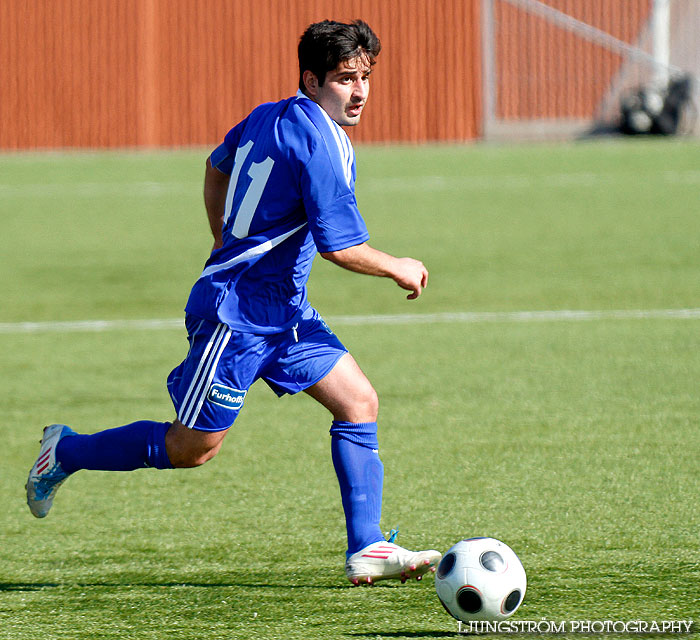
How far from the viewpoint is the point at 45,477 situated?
14.5 feet

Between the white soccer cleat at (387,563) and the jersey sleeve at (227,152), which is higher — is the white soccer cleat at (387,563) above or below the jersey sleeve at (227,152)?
below

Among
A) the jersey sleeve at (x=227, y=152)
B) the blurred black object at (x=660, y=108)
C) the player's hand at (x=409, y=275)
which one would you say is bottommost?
the blurred black object at (x=660, y=108)

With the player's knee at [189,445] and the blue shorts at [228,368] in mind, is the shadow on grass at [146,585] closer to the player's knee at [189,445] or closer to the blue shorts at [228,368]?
the player's knee at [189,445]

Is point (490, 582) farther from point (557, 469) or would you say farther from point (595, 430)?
point (595, 430)

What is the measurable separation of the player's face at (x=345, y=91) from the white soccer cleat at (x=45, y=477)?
1.50 m

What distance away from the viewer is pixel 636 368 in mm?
7410

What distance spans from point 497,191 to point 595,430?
36.4ft

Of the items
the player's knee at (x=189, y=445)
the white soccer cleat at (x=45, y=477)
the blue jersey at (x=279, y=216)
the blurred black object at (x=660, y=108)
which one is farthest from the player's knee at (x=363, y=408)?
the blurred black object at (x=660, y=108)

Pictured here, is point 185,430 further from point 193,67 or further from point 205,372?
point 193,67

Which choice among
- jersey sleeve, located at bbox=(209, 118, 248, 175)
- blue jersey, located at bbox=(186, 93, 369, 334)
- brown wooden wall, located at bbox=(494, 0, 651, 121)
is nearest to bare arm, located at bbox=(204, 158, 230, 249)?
jersey sleeve, located at bbox=(209, 118, 248, 175)

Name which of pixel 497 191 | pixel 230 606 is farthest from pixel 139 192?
pixel 230 606

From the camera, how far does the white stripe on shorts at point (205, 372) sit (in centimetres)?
403

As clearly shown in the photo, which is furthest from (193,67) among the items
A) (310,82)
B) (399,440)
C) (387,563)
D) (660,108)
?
(387,563)

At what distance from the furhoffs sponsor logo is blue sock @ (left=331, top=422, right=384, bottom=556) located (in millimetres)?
369
